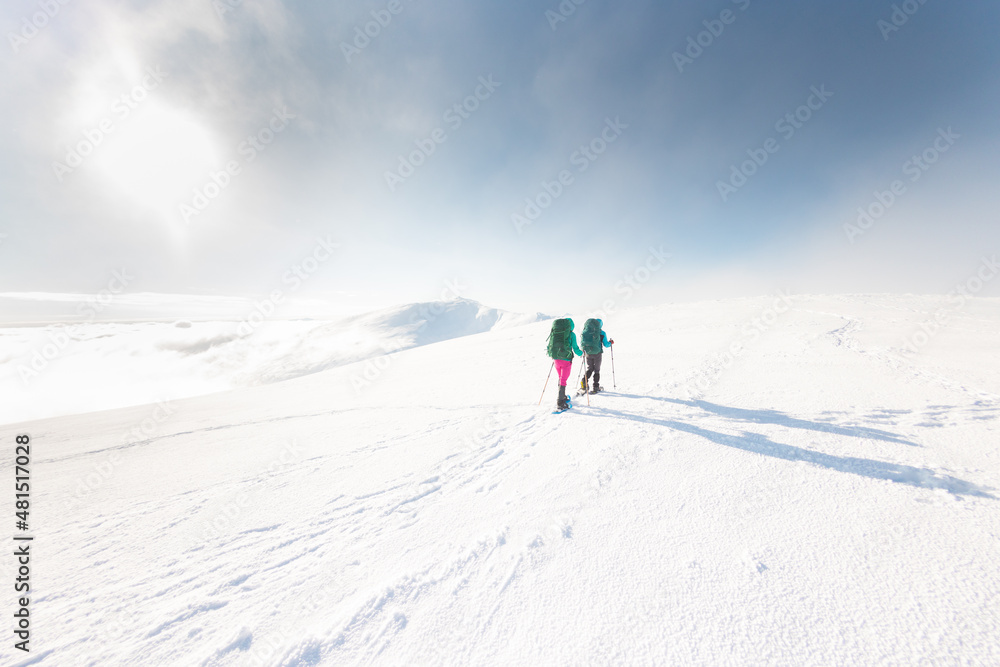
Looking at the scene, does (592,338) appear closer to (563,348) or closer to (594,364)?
(594,364)

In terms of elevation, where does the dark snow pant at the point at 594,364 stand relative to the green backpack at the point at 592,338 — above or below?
below

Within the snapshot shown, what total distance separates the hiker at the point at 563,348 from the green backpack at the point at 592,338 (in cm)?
53

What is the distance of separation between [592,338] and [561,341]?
1107 mm

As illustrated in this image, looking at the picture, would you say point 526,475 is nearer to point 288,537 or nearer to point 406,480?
point 406,480

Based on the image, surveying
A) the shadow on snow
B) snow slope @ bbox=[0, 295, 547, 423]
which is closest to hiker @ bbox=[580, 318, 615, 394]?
the shadow on snow

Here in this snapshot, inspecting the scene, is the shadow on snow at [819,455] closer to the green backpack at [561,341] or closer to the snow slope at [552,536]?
the snow slope at [552,536]

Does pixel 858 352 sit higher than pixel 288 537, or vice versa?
pixel 858 352

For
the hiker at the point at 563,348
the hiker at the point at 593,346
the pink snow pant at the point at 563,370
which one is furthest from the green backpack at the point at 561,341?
Answer: the hiker at the point at 593,346

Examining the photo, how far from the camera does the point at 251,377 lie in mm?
92812

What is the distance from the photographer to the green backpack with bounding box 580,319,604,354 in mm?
7543

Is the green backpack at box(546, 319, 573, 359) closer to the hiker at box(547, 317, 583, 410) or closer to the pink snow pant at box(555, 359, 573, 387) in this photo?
the hiker at box(547, 317, 583, 410)

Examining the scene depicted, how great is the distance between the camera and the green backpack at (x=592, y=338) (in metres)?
7.54

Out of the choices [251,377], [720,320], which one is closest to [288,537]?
[720,320]

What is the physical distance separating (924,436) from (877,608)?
434 centimetres
